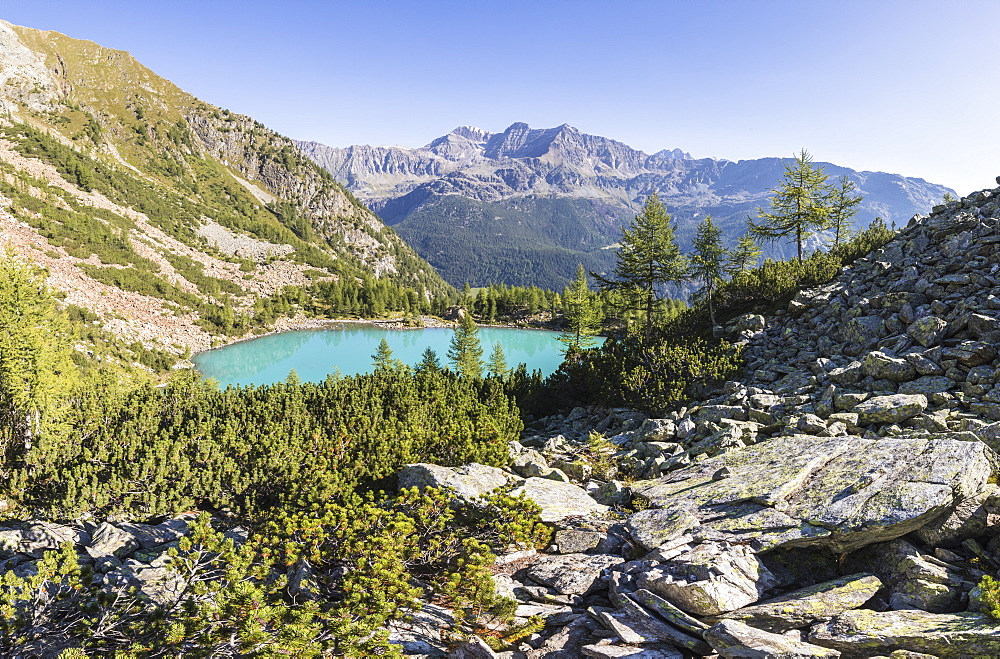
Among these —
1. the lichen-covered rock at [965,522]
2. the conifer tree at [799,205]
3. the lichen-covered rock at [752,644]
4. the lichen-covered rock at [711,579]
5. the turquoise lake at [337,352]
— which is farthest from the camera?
the turquoise lake at [337,352]

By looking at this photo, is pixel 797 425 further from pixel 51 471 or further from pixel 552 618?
pixel 51 471

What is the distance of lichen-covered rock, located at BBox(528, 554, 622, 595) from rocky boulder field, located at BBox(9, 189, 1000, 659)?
0.11 ft

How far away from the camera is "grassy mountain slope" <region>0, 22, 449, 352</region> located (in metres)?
63.6

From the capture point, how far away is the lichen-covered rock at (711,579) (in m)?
5.82

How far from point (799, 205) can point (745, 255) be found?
560 cm

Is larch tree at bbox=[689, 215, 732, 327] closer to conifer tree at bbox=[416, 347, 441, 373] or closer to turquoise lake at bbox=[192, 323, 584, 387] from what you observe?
conifer tree at bbox=[416, 347, 441, 373]

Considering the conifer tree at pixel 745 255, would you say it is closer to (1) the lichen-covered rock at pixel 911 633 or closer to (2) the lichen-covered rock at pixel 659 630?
(1) the lichen-covered rock at pixel 911 633

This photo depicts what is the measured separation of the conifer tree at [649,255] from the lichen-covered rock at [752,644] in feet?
85.7

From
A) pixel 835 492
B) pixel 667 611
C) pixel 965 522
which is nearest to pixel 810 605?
pixel 667 611

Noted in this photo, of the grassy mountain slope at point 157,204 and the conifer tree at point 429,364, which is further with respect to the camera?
the grassy mountain slope at point 157,204

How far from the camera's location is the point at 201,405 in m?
13.2

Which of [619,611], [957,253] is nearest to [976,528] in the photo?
[619,611]

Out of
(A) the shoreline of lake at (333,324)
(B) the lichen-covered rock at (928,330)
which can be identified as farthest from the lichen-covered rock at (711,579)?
(A) the shoreline of lake at (333,324)

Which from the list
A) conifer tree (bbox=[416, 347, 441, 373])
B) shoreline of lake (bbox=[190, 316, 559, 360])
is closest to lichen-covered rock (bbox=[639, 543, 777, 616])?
conifer tree (bbox=[416, 347, 441, 373])
